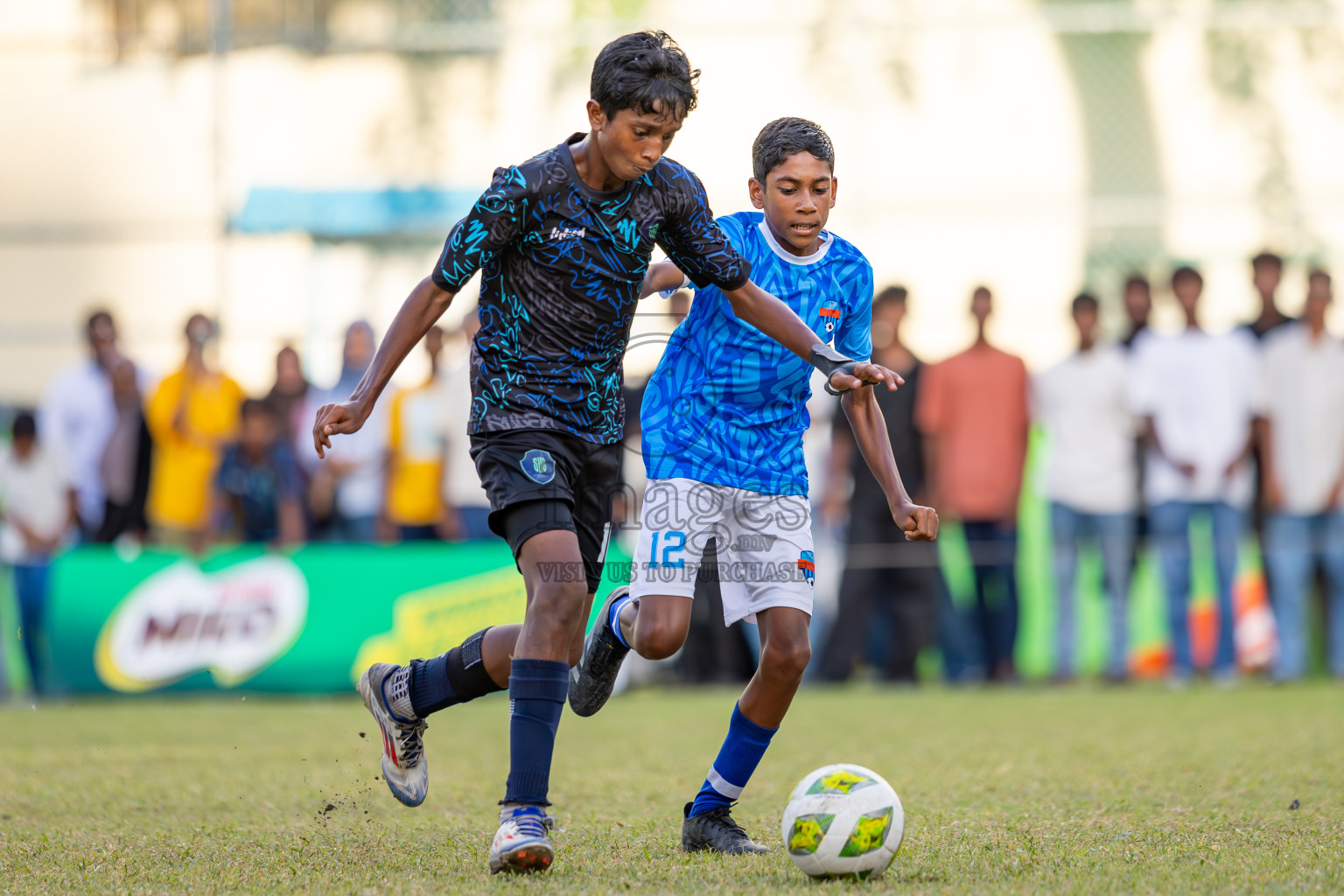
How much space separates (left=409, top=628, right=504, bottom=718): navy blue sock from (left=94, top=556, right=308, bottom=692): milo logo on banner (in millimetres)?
5762

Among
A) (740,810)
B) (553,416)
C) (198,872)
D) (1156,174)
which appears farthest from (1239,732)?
(1156,174)

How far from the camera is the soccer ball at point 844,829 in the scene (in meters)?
3.90

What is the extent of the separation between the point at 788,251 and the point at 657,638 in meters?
1.19

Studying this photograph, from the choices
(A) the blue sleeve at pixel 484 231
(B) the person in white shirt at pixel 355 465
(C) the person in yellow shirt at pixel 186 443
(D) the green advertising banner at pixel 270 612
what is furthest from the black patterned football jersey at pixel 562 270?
(C) the person in yellow shirt at pixel 186 443

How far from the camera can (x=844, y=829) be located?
3.92 m

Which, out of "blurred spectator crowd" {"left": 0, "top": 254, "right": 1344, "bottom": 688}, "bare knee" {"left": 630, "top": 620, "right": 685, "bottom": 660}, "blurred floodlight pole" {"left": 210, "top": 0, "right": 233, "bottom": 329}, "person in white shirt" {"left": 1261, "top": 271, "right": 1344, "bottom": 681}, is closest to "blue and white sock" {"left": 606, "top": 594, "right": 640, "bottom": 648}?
"bare knee" {"left": 630, "top": 620, "right": 685, "bottom": 660}

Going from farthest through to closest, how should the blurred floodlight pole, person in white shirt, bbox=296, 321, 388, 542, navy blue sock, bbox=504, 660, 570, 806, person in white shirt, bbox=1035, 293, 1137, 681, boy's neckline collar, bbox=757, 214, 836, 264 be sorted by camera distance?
the blurred floodlight pole
person in white shirt, bbox=296, 321, 388, 542
person in white shirt, bbox=1035, 293, 1137, 681
boy's neckline collar, bbox=757, 214, 836, 264
navy blue sock, bbox=504, 660, 570, 806

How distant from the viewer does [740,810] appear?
17.0 ft

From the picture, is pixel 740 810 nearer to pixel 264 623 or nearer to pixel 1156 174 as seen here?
pixel 264 623

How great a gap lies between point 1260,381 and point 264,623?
21.0ft

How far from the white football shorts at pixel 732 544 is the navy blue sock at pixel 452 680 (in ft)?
1.66

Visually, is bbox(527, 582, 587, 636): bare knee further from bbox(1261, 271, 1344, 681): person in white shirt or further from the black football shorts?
bbox(1261, 271, 1344, 681): person in white shirt

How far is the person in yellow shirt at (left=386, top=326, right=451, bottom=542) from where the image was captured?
10.7 meters

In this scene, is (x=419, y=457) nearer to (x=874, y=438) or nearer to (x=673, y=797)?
(x=673, y=797)
